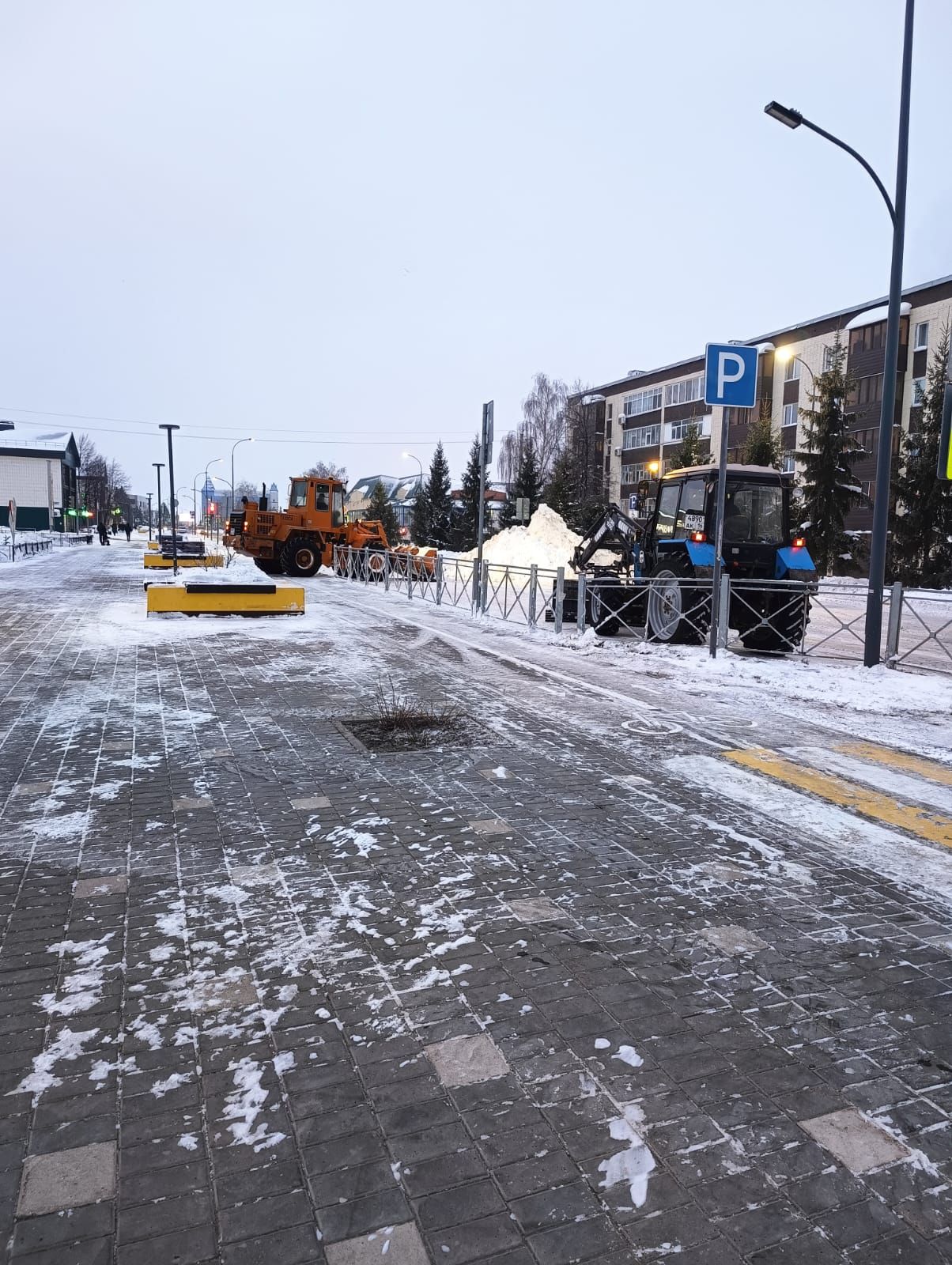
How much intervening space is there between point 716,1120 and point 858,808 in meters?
3.48

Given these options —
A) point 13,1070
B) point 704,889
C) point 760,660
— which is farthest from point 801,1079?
point 760,660

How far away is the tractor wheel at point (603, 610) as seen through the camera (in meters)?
15.2

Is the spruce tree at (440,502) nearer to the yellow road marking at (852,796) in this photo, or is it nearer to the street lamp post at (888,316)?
the street lamp post at (888,316)

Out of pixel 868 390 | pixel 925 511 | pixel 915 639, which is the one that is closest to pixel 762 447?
pixel 925 511

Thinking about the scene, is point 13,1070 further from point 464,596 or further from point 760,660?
point 464,596

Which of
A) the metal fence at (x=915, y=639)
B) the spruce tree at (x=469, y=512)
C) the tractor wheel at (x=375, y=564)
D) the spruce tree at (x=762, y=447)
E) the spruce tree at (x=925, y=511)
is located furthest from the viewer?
the spruce tree at (x=469, y=512)

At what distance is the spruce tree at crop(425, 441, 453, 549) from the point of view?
2450 inches

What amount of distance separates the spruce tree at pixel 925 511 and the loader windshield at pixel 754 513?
69.5 ft

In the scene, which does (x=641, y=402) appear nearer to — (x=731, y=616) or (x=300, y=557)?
(x=300, y=557)

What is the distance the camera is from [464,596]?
2464 centimetres

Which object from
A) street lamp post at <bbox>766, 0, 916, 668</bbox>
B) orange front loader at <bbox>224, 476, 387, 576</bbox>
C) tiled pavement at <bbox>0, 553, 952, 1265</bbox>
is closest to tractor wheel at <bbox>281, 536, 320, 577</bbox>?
orange front loader at <bbox>224, 476, 387, 576</bbox>

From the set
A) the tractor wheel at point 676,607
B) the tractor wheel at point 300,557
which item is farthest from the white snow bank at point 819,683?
the tractor wheel at point 300,557

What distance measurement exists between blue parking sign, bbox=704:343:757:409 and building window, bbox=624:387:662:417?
51.0m

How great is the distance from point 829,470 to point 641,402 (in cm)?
3016
